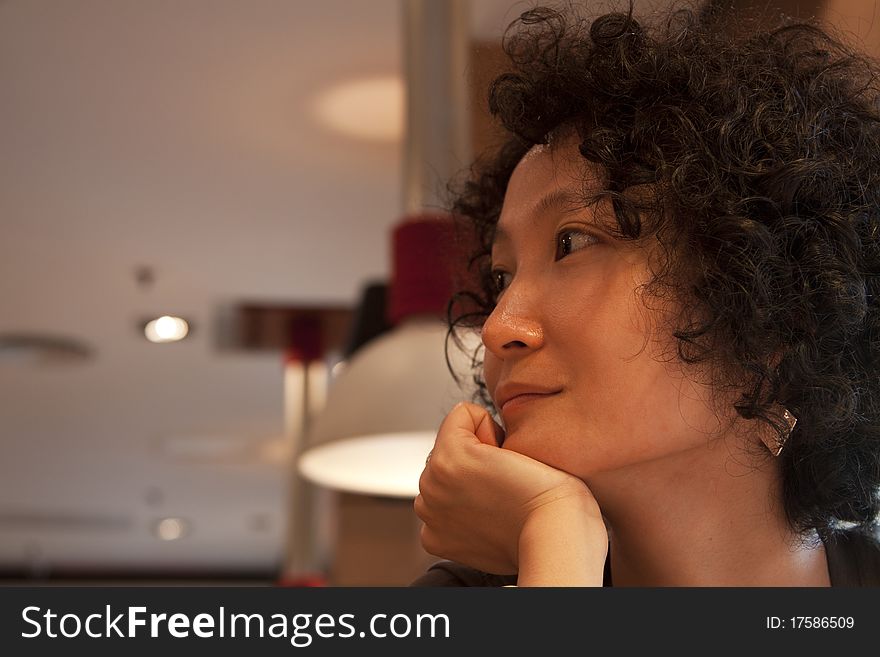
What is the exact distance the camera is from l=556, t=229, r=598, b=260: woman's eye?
607 mm

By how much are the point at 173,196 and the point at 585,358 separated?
2795mm

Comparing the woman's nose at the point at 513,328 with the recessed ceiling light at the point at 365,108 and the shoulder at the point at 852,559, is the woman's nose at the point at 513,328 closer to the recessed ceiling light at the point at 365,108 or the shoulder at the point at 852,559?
the shoulder at the point at 852,559

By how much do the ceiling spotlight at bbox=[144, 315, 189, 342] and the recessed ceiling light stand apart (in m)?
1.58

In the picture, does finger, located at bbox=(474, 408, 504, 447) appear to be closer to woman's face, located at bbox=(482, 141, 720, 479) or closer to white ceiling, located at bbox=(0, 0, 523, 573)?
woman's face, located at bbox=(482, 141, 720, 479)

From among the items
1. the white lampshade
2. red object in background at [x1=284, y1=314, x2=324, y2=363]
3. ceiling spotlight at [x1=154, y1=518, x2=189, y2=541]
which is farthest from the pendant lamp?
ceiling spotlight at [x1=154, y1=518, x2=189, y2=541]

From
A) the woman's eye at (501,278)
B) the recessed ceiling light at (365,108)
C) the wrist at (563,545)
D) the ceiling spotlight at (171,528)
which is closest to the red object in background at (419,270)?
the woman's eye at (501,278)

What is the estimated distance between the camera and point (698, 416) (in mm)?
589

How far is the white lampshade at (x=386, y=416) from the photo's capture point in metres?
1.18

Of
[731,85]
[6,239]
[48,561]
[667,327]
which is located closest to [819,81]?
[731,85]

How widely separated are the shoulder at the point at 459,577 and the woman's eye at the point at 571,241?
7.4 inches

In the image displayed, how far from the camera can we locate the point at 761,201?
607mm

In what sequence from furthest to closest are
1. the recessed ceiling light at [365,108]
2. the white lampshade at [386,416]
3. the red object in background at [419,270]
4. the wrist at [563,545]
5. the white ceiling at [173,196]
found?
the recessed ceiling light at [365,108]
the white ceiling at [173,196]
the red object in background at [419,270]
the white lampshade at [386,416]
the wrist at [563,545]

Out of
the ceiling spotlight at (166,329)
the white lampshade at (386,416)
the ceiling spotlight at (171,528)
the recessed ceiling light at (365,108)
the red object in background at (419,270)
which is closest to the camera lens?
the white lampshade at (386,416)

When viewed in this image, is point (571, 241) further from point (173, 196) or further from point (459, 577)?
point (173, 196)
